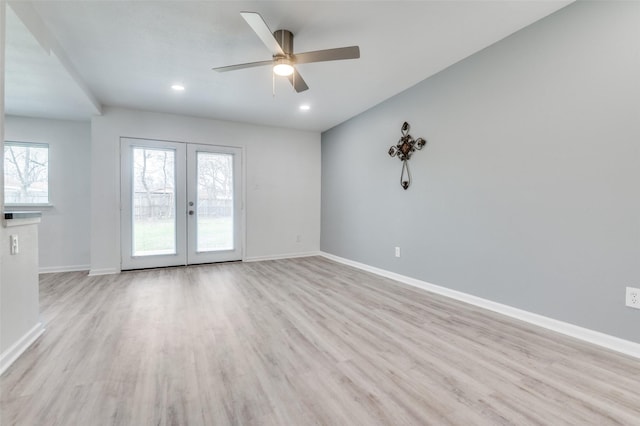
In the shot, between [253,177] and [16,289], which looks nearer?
[16,289]

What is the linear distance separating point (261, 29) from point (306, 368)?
233 cm

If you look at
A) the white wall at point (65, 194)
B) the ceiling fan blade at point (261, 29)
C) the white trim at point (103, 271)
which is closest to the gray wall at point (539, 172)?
the ceiling fan blade at point (261, 29)

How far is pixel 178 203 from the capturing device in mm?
4719

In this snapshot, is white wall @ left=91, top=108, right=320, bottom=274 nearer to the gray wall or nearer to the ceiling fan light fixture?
the gray wall

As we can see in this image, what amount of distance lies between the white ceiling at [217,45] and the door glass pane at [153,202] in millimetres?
941

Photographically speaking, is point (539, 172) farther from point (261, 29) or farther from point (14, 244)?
point (14, 244)

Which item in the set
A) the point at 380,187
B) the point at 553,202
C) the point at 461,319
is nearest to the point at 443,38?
the point at 553,202

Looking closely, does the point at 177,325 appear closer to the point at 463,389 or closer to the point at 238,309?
the point at 238,309

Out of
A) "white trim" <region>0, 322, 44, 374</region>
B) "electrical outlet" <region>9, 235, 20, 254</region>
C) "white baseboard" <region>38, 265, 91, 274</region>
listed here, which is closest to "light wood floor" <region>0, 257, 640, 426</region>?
"white trim" <region>0, 322, 44, 374</region>

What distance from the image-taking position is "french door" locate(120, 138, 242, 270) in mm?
4488

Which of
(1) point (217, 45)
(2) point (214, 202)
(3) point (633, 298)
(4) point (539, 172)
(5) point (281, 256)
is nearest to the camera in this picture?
(3) point (633, 298)

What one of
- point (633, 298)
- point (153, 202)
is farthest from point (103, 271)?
point (633, 298)

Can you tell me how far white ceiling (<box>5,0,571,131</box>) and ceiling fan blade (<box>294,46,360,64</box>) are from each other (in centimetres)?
28

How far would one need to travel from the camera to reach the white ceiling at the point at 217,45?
2.20 metres
